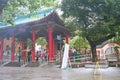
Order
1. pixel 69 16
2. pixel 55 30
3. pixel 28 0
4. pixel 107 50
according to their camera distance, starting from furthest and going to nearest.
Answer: pixel 107 50, pixel 55 30, pixel 69 16, pixel 28 0

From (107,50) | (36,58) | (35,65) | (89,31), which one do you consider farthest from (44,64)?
(107,50)

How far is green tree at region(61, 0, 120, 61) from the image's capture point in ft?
82.3

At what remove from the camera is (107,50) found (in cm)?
5641

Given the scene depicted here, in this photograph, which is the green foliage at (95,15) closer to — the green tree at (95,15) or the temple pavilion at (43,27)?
the green tree at (95,15)

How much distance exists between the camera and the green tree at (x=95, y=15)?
25.1 meters

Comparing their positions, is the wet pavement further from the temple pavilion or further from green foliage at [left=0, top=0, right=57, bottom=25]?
the temple pavilion

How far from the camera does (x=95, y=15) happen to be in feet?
86.4

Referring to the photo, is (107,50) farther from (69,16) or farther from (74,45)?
(69,16)

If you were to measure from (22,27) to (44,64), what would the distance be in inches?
204

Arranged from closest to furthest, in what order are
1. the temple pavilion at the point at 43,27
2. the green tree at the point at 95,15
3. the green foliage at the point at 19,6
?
the green foliage at the point at 19,6
the green tree at the point at 95,15
the temple pavilion at the point at 43,27

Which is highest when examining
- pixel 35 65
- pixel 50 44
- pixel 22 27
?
pixel 22 27

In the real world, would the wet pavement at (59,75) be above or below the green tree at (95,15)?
below

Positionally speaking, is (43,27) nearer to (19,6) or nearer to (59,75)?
(19,6)

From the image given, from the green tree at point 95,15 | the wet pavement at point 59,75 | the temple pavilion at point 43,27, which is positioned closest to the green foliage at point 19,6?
the wet pavement at point 59,75
